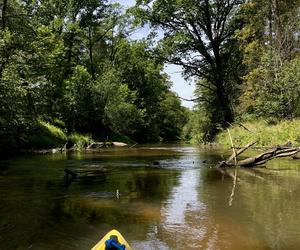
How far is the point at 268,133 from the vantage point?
3406 centimetres

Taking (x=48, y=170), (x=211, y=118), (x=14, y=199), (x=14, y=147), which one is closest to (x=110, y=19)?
(x=211, y=118)

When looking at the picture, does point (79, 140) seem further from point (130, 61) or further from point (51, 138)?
point (130, 61)

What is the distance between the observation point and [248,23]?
44781 mm

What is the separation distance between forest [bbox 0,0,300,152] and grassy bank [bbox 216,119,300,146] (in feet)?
1.82

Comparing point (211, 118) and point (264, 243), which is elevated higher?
point (211, 118)

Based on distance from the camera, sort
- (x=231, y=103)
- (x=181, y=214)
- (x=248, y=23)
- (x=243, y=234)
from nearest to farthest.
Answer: (x=243, y=234), (x=181, y=214), (x=248, y=23), (x=231, y=103)

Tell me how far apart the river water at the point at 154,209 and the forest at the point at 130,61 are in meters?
13.0

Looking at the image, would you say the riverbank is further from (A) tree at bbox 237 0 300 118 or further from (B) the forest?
(A) tree at bbox 237 0 300 118

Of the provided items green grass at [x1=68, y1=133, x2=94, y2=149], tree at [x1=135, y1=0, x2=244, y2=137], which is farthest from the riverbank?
tree at [x1=135, y1=0, x2=244, y2=137]

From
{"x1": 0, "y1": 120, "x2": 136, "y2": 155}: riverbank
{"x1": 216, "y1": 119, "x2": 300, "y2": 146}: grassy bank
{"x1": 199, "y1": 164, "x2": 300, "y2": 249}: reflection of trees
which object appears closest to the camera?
{"x1": 199, "y1": 164, "x2": 300, "y2": 249}: reflection of trees

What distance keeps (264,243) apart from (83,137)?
37.5 metres

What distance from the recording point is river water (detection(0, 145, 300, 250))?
9.82 m

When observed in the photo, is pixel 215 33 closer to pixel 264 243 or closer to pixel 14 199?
pixel 14 199

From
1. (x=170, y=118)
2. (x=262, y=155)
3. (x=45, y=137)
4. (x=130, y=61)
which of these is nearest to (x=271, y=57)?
(x=262, y=155)
